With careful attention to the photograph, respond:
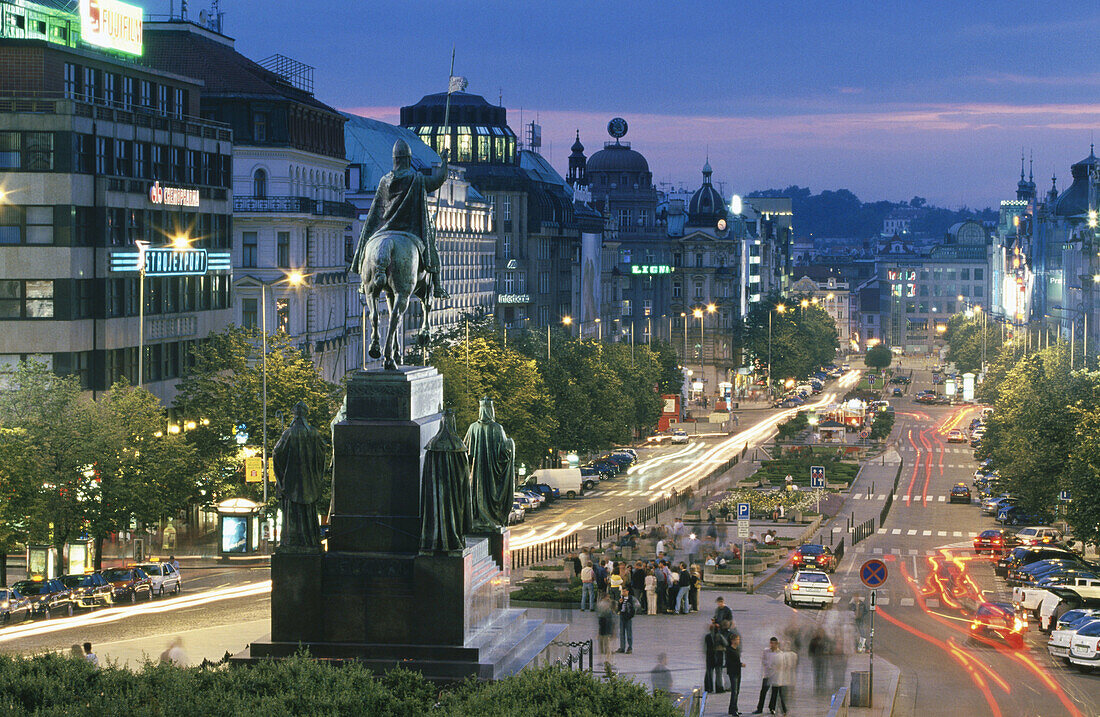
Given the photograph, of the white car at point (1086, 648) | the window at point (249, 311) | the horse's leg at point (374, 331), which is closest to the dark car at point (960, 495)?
the window at point (249, 311)

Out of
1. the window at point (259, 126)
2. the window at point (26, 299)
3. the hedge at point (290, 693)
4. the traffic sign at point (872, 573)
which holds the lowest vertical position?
the traffic sign at point (872, 573)

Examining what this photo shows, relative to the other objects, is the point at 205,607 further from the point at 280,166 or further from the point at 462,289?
the point at 462,289

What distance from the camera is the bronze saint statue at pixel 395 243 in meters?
32.2

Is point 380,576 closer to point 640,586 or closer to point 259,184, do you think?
point 640,586

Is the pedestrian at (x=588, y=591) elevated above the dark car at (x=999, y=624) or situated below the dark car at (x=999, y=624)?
above

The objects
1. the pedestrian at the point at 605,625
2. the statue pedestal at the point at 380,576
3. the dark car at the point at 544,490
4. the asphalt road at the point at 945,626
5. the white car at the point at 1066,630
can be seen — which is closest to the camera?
the statue pedestal at the point at 380,576

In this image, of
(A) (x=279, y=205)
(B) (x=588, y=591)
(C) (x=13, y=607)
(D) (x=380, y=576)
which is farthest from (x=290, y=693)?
(A) (x=279, y=205)

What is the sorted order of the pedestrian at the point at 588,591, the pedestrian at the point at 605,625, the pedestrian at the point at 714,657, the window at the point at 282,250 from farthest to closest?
the window at the point at 282,250, the pedestrian at the point at 588,591, the pedestrian at the point at 605,625, the pedestrian at the point at 714,657

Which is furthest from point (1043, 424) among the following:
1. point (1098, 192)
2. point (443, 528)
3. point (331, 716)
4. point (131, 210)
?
point (1098, 192)

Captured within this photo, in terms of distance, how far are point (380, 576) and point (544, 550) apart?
1829 inches

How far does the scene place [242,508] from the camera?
69688mm

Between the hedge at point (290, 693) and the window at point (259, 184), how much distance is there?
8099cm

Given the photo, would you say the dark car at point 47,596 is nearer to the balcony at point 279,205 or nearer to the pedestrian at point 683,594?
the pedestrian at point 683,594

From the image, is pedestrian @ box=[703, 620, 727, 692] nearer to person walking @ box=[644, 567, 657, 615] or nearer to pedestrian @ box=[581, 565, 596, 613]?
person walking @ box=[644, 567, 657, 615]
